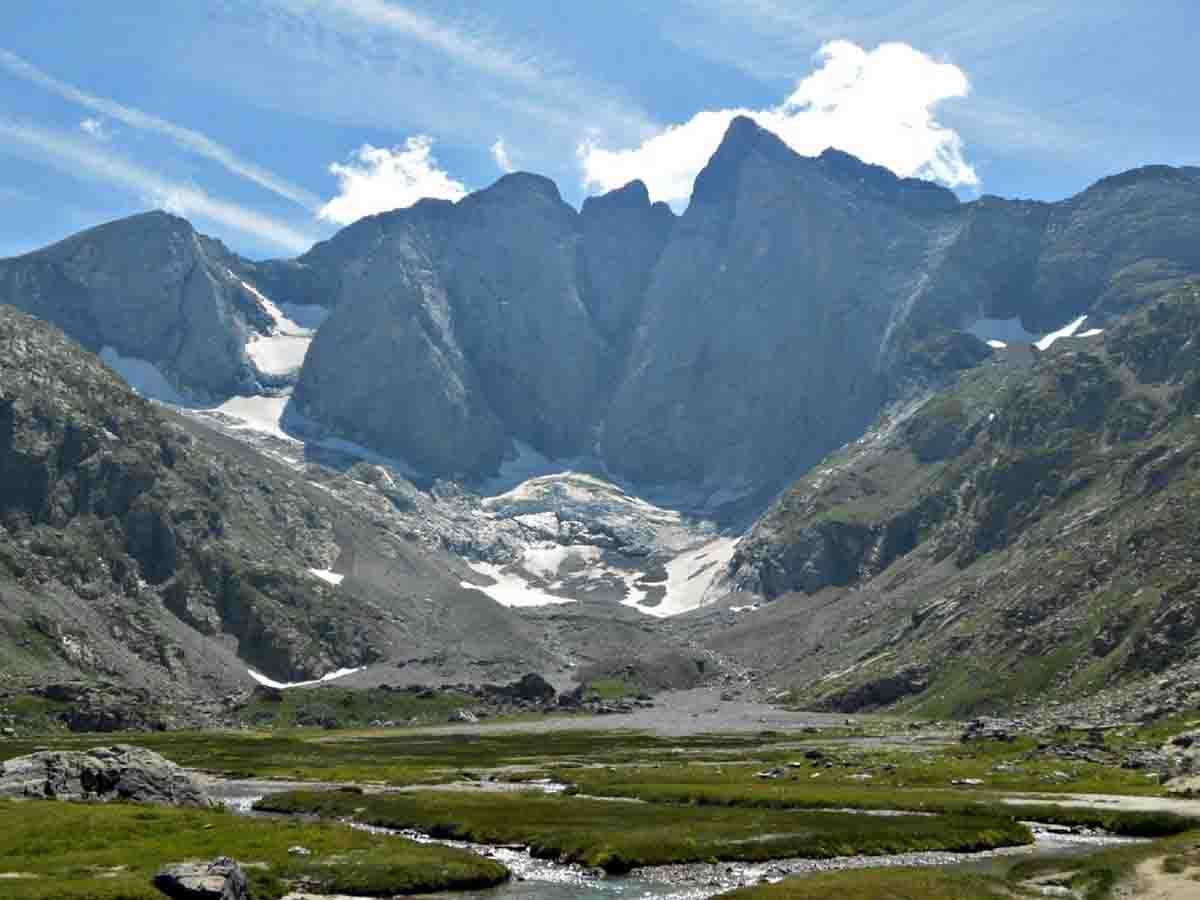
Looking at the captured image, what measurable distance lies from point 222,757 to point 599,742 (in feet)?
189

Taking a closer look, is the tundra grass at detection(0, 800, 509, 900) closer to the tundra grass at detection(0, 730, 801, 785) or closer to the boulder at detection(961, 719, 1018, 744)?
the tundra grass at detection(0, 730, 801, 785)

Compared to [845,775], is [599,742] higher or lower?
lower

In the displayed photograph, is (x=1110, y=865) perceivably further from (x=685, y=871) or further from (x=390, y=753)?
(x=390, y=753)

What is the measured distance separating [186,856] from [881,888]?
33.6 m

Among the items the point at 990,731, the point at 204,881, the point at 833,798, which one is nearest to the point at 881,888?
the point at 204,881

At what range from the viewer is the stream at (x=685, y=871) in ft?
196

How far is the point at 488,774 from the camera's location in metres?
132

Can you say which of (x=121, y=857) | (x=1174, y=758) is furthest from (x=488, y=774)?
(x=121, y=857)

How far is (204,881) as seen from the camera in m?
51.0

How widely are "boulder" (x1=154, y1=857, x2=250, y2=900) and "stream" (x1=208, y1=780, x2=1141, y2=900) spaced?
1025cm

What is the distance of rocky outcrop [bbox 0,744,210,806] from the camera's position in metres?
86.6

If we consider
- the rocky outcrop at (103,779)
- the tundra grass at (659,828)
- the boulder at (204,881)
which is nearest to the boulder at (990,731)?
the tundra grass at (659,828)

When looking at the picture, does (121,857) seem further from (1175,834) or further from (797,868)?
(1175,834)

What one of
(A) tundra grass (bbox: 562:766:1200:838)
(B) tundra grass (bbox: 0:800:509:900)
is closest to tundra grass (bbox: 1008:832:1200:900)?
(A) tundra grass (bbox: 562:766:1200:838)
